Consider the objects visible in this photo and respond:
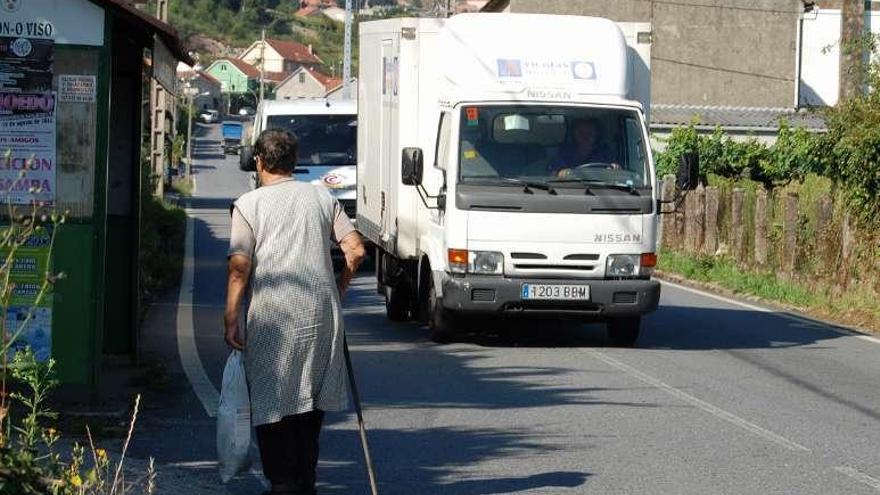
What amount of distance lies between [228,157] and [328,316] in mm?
89503

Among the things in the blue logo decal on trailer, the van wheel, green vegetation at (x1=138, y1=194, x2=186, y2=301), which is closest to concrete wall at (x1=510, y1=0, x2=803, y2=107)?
green vegetation at (x1=138, y1=194, x2=186, y2=301)

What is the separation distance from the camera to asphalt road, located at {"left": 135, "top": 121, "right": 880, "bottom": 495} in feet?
28.9

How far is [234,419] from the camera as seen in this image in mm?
7309

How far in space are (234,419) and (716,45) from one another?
53.3m

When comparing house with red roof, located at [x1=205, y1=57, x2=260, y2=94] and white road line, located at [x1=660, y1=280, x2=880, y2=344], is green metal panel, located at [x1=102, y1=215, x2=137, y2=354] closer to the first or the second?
white road line, located at [x1=660, y1=280, x2=880, y2=344]

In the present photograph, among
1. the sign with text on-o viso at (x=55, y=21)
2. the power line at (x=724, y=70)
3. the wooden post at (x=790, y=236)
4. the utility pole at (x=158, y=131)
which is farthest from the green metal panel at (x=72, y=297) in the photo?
the power line at (x=724, y=70)

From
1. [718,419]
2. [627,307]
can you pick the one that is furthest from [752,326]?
[718,419]

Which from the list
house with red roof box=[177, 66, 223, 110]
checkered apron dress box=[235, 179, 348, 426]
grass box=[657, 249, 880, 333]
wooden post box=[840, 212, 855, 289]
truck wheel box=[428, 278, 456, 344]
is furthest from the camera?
house with red roof box=[177, 66, 223, 110]

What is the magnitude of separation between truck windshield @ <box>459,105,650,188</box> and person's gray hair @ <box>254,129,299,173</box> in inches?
270

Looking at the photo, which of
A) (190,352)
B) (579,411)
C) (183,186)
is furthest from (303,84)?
(579,411)

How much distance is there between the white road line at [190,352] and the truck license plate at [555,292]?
10.0 ft

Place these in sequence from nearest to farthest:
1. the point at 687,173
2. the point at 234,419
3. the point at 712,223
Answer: the point at 234,419 → the point at 687,173 → the point at 712,223

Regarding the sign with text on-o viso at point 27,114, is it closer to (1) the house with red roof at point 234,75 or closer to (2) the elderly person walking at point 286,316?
(2) the elderly person walking at point 286,316

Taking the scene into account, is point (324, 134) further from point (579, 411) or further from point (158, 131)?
point (158, 131)
